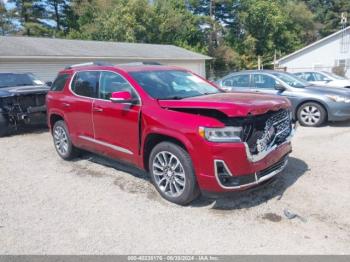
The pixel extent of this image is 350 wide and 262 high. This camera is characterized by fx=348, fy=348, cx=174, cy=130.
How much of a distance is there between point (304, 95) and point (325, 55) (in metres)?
25.6

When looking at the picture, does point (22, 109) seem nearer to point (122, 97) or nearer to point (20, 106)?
point (20, 106)

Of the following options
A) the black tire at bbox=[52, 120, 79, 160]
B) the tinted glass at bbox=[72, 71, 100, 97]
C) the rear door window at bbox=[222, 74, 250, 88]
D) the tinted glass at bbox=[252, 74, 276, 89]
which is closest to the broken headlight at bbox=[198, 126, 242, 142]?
the tinted glass at bbox=[72, 71, 100, 97]

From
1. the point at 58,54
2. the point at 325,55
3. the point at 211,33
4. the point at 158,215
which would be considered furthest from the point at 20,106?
the point at 211,33

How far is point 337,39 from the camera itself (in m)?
30.9

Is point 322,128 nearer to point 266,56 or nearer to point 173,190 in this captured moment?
point 173,190

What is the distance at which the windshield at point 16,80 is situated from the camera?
10055 millimetres

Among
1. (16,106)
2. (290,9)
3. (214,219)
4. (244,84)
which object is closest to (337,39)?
(290,9)

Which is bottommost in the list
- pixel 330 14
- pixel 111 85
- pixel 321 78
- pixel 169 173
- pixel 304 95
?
pixel 169 173

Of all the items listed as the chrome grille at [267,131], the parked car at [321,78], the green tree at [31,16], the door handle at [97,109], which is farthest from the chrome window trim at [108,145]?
the green tree at [31,16]

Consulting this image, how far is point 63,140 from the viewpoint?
21.3ft

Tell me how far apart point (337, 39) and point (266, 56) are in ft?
38.9

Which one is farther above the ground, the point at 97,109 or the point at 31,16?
the point at 31,16

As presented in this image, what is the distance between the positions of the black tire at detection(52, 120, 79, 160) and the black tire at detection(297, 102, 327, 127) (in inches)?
226

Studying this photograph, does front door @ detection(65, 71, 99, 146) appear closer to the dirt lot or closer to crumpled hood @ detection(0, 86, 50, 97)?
the dirt lot
